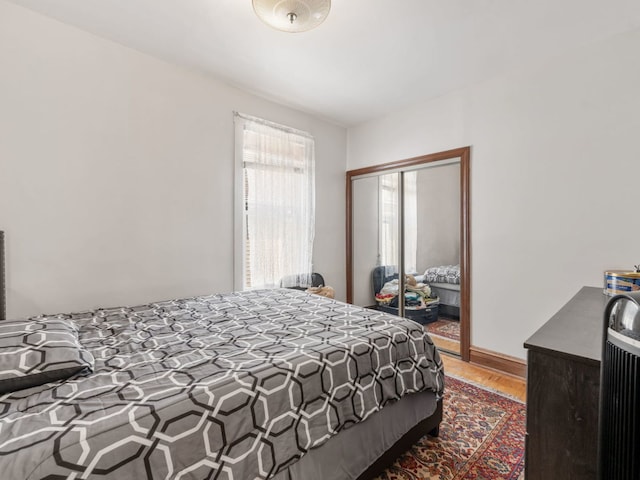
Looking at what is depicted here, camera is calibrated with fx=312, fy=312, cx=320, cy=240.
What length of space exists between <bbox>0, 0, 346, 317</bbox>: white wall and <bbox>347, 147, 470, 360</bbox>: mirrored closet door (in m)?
1.76

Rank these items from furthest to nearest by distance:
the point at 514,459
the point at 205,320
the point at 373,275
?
the point at 373,275 → the point at 205,320 → the point at 514,459

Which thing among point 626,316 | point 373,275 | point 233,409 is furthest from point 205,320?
point 373,275

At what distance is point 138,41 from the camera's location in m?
2.38

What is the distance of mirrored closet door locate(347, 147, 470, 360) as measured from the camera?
10.3ft

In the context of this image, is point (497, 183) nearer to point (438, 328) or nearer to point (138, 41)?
point (438, 328)

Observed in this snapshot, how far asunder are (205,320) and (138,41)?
2172mm

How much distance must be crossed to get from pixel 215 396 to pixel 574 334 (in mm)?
1293

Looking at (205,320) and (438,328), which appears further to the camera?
(438,328)

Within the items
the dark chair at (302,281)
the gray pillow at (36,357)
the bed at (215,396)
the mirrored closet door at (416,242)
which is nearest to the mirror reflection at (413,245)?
the mirrored closet door at (416,242)

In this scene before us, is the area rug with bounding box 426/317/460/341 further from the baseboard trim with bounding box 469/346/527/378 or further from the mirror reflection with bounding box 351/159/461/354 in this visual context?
the baseboard trim with bounding box 469/346/527/378

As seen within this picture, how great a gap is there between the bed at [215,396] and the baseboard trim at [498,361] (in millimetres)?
1296

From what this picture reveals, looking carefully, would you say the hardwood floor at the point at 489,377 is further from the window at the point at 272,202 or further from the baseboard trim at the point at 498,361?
the window at the point at 272,202

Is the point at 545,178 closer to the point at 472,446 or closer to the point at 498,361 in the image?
the point at 498,361

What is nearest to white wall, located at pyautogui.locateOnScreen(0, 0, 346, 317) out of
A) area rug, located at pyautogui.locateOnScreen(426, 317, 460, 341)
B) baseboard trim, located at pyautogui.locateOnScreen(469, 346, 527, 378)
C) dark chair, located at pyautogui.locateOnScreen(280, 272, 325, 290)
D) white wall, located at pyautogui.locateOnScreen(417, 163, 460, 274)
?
dark chair, located at pyautogui.locateOnScreen(280, 272, 325, 290)
